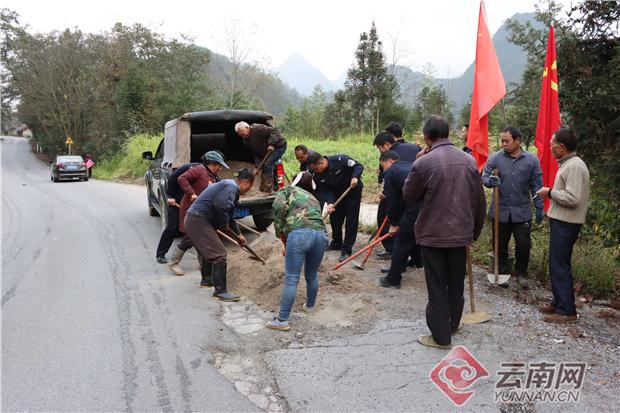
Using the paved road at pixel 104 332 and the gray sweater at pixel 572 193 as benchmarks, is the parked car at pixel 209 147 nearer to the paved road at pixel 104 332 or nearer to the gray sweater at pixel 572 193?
the paved road at pixel 104 332

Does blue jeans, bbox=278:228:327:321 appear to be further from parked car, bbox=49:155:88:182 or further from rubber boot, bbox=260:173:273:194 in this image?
parked car, bbox=49:155:88:182

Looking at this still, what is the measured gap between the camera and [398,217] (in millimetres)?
5164

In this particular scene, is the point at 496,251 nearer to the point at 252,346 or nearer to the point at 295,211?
the point at 295,211

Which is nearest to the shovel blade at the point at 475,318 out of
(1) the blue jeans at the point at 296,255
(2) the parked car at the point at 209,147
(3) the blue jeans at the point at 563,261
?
(3) the blue jeans at the point at 563,261

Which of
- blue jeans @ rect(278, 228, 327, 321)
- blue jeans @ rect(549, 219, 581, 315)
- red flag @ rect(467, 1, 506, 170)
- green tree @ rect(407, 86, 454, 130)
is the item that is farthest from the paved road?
green tree @ rect(407, 86, 454, 130)

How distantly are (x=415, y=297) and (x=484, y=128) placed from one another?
90.0 inches

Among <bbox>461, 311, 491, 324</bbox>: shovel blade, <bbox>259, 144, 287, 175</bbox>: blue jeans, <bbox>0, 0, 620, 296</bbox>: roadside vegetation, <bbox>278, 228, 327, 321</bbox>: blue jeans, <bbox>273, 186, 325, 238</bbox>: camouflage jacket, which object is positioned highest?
<bbox>0, 0, 620, 296</bbox>: roadside vegetation

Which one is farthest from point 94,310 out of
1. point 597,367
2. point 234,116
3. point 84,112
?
point 84,112

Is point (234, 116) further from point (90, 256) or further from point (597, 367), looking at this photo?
point (597, 367)

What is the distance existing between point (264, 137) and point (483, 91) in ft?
11.6

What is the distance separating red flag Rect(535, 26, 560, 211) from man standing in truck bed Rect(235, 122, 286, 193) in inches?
150

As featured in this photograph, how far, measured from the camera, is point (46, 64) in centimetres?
3259

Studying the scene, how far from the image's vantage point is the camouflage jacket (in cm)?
394

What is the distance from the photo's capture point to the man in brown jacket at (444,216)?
3.50 metres
